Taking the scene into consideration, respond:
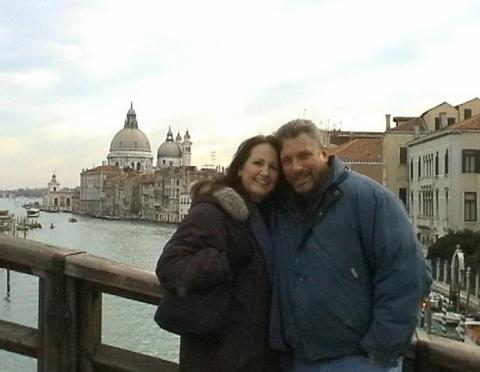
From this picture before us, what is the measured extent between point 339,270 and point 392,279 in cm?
12

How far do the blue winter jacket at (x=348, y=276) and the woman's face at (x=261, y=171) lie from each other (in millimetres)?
111

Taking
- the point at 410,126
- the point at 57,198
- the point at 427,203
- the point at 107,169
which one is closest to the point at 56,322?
the point at 427,203

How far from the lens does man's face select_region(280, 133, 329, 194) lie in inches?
65.8

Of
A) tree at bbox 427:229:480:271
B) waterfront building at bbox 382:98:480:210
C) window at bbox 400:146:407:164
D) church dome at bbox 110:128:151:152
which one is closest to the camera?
tree at bbox 427:229:480:271

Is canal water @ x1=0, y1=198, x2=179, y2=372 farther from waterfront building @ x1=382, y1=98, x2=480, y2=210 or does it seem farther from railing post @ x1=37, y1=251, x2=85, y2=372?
waterfront building @ x1=382, y1=98, x2=480, y2=210

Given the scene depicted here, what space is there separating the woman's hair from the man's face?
75 millimetres

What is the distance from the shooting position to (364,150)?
108 feet

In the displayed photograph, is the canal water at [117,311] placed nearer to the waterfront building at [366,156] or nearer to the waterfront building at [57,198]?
the waterfront building at [366,156]

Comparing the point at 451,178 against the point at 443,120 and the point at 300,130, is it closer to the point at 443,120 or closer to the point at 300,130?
the point at 443,120

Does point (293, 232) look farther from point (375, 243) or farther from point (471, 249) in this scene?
point (471, 249)

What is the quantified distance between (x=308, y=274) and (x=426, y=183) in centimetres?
2563

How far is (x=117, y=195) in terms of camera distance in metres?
93.1

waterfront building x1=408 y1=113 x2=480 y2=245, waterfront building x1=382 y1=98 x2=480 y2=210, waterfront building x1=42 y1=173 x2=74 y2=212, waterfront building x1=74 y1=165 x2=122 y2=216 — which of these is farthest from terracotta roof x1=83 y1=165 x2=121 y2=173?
waterfront building x1=408 y1=113 x2=480 y2=245

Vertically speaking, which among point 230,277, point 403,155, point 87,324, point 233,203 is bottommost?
point 87,324
